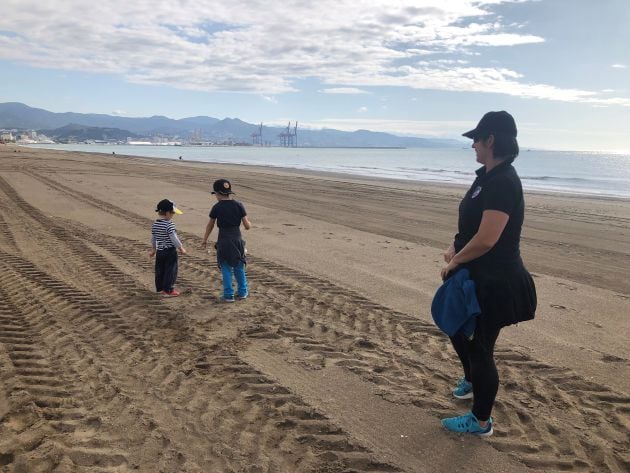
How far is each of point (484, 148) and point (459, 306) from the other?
1035mm

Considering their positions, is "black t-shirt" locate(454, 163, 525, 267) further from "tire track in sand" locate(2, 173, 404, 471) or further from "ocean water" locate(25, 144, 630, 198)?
"ocean water" locate(25, 144, 630, 198)

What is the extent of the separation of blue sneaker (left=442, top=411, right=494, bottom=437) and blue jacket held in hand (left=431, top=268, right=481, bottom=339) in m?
0.63

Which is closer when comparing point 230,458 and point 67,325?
point 230,458

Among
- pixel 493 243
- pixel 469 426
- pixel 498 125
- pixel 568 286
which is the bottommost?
pixel 469 426

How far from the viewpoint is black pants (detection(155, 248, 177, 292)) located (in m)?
6.16

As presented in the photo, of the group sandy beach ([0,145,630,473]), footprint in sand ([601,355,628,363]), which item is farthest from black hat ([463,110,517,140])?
footprint in sand ([601,355,628,363])

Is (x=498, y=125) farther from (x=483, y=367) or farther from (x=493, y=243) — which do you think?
(x=483, y=367)

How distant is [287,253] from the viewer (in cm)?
881

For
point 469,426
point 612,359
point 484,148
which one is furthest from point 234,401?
point 612,359

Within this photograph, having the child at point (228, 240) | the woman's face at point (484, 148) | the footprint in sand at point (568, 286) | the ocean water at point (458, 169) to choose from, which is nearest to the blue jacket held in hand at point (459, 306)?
the woman's face at point (484, 148)

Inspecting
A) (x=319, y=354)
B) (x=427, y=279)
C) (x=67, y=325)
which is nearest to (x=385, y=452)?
(x=319, y=354)

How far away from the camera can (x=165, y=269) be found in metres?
6.17

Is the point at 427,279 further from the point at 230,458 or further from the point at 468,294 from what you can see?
the point at 230,458

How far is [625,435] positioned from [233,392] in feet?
9.59
